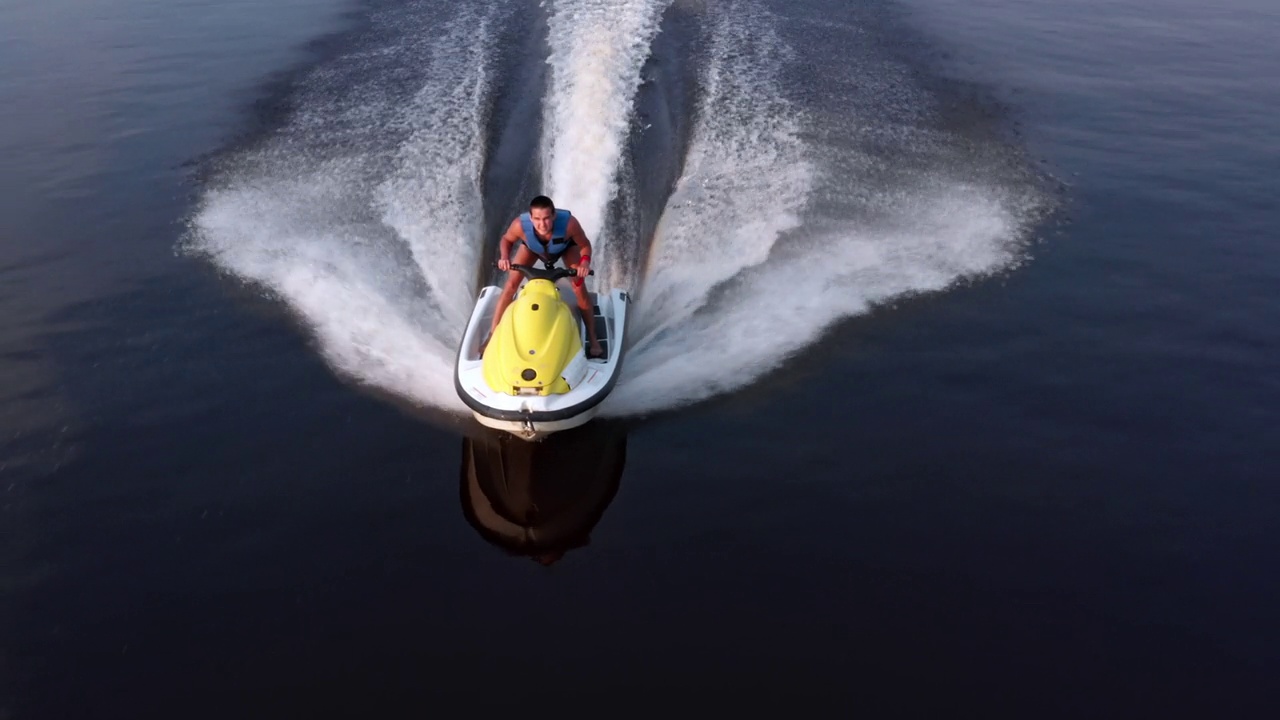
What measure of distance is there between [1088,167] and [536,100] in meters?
7.25

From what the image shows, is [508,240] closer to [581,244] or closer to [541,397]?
[581,244]

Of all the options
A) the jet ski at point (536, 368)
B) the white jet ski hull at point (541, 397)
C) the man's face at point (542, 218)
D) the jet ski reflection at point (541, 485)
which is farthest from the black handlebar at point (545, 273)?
the jet ski reflection at point (541, 485)

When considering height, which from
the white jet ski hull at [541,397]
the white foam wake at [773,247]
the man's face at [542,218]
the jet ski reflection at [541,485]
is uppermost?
the man's face at [542,218]

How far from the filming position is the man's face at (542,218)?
7.41 m

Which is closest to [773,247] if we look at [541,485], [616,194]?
[616,194]

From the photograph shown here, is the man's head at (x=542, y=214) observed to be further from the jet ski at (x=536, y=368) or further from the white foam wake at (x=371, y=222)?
the white foam wake at (x=371, y=222)

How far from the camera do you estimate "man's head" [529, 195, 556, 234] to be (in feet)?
24.2

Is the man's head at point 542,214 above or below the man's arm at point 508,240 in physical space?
above

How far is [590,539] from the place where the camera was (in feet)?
21.1

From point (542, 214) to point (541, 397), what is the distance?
60.8 inches

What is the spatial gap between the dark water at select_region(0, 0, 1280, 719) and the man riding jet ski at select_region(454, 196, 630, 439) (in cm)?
45

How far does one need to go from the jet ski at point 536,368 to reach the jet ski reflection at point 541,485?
181mm

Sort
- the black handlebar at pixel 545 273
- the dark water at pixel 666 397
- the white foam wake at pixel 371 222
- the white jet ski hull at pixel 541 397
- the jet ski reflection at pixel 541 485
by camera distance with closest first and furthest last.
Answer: the dark water at pixel 666 397 < the jet ski reflection at pixel 541 485 < the white jet ski hull at pixel 541 397 < the black handlebar at pixel 545 273 < the white foam wake at pixel 371 222

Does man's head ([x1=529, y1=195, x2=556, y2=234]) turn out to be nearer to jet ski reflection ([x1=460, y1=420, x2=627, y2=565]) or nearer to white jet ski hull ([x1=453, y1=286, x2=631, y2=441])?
white jet ski hull ([x1=453, y1=286, x2=631, y2=441])
